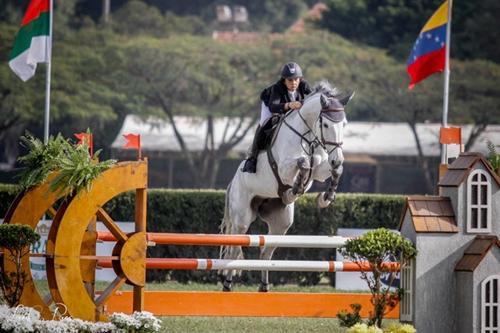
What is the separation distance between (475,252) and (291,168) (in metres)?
2.88

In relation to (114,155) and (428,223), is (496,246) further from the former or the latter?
(114,155)

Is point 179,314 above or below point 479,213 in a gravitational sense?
below

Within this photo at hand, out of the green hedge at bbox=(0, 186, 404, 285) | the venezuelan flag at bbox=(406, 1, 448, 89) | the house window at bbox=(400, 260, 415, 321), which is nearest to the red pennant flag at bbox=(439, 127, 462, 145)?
the house window at bbox=(400, 260, 415, 321)

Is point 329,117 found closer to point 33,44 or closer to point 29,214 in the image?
point 29,214

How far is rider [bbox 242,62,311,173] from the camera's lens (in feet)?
35.7

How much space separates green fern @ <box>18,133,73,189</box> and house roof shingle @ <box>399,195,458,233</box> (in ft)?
8.85

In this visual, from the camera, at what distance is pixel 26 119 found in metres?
41.7

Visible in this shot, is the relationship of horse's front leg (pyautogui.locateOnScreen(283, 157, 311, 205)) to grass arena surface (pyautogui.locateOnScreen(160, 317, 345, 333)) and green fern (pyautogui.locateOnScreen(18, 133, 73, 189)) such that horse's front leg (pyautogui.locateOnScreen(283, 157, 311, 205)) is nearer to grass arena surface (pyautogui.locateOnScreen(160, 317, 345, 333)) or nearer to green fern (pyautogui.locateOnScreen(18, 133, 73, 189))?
grass arena surface (pyautogui.locateOnScreen(160, 317, 345, 333))

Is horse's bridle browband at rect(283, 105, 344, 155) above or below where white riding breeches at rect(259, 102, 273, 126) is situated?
below

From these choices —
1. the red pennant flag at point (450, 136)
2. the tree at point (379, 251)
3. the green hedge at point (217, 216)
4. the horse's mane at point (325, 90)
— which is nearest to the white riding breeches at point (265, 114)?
the horse's mane at point (325, 90)

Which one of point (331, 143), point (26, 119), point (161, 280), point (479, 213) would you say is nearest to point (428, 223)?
point (479, 213)

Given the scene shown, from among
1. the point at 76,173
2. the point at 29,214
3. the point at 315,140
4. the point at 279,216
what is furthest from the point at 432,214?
the point at 279,216

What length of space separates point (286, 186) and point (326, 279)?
16.6ft

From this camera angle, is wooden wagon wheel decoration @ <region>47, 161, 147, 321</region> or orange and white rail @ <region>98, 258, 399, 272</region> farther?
orange and white rail @ <region>98, 258, 399, 272</region>
